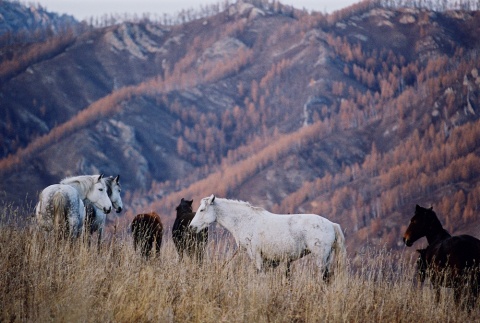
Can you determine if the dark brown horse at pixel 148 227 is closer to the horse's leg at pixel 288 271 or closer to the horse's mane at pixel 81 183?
the horse's mane at pixel 81 183

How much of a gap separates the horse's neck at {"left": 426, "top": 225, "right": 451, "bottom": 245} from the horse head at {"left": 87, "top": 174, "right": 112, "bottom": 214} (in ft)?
22.6

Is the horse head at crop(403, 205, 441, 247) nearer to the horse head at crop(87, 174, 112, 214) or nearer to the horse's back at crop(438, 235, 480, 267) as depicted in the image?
the horse's back at crop(438, 235, 480, 267)

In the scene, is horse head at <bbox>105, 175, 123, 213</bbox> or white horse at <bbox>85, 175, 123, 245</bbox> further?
horse head at <bbox>105, 175, 123, 213</bbox>

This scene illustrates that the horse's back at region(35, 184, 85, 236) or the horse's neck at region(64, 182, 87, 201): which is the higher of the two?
the horse's back at region(35, 184, 85, 236)

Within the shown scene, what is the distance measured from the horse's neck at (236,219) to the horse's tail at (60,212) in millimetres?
3114

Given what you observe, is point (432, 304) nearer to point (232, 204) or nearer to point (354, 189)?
point (232, 204)

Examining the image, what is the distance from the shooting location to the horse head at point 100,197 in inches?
517

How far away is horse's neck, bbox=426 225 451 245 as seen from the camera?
12.2m

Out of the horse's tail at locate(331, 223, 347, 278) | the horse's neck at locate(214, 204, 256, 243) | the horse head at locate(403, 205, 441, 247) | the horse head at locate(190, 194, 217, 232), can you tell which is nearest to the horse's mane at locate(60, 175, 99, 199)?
the horse head at locate(190, 194, 217, 232)

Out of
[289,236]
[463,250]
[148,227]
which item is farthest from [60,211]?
[463,250]

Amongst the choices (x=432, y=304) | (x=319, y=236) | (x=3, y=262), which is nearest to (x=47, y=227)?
(x=3, y=262)

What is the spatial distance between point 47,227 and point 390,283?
20.9 ft

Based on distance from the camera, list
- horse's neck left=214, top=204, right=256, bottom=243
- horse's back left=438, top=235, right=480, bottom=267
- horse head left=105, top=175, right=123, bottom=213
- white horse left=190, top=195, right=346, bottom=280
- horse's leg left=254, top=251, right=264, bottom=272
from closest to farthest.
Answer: horse's back left=438, top=235, right=480, bottom=267 < horse's leg left=254, top=251, right=264, bottom=272 < white horse left=190, top=195, right=346, bottom=280 < horse's neck left=214, top=204, right=256, bottom=243 < horse head left=105, top=175, right=123, bottom=213

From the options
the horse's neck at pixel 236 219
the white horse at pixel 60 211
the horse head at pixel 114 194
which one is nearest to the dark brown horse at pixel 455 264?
the horse's neck at pixel 236 219
